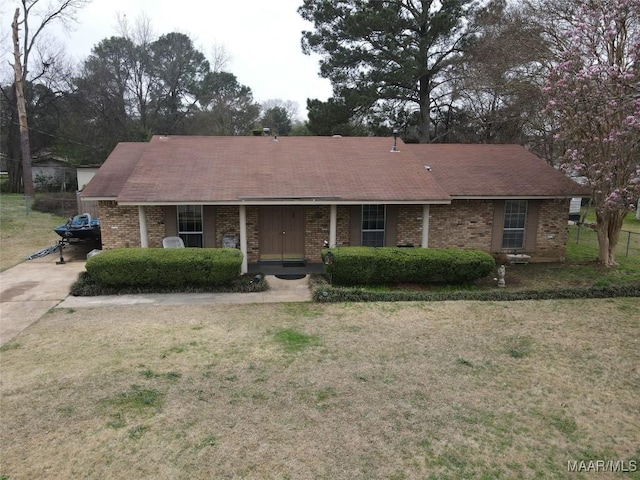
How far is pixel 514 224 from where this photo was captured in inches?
575

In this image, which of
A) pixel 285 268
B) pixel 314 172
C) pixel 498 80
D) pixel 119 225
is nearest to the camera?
pixel 285 268

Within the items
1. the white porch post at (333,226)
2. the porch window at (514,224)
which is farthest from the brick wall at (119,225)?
the porch window at (514,224)

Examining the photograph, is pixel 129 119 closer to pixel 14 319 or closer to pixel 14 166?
pixel 14 166

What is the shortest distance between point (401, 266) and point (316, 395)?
234 inches

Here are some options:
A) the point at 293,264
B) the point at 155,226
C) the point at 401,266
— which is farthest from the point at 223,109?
the point at 401,266

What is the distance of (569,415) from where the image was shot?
568cm

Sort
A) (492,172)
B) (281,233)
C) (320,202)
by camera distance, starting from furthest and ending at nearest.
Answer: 1. (492,172)
2. (281,233)
3. (320,202)

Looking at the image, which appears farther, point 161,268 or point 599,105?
point 161,268

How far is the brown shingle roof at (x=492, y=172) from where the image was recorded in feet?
45.9

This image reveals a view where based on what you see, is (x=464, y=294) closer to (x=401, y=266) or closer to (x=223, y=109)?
(x=401, y=266)

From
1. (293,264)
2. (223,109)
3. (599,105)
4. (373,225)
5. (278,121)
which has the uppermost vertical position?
(223,109)

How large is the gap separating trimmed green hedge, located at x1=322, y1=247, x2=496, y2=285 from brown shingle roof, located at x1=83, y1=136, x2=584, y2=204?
1831 millimetres

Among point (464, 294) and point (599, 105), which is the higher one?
point (599, 105)

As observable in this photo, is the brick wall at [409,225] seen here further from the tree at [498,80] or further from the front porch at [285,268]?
the tree at [498,80]
